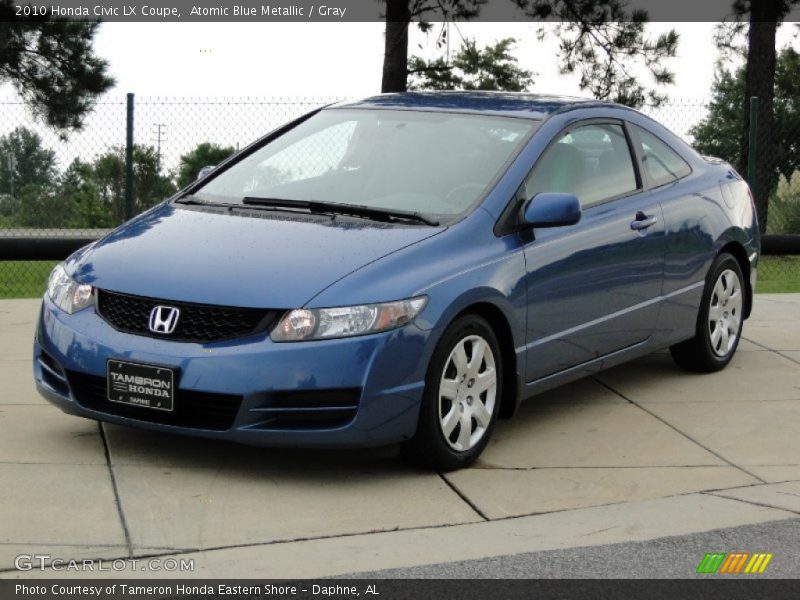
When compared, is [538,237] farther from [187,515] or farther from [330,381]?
[187,515]

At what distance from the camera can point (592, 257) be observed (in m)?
7.05

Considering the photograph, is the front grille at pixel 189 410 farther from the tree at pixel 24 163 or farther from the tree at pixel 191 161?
the tree at pixel 24 163

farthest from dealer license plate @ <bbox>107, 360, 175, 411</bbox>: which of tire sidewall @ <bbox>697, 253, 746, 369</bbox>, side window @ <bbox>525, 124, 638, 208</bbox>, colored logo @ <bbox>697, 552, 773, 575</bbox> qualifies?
tire sidewall @ <bbox>697, 253, 746, 369</bbox>

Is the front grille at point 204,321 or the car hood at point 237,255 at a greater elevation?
the car hood at point 237,255

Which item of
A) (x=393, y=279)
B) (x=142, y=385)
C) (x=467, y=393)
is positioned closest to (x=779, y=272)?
(x=467, y=393)

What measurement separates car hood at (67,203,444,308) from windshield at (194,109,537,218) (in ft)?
1.10

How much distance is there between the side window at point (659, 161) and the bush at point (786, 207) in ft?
44.4

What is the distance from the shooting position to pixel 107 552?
503 cm

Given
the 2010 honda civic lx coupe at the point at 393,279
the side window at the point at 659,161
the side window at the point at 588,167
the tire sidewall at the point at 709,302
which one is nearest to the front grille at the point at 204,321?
the 2010 honda civic lx coupe at the point at 393,279

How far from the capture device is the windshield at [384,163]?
22.1 ft

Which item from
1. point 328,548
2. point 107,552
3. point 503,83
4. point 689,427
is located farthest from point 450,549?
point 503,83

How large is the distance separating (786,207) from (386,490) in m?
17.0

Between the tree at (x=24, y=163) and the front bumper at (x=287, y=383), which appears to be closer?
the front bumper at (x=287, y=383)

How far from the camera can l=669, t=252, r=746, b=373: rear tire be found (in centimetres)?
831
